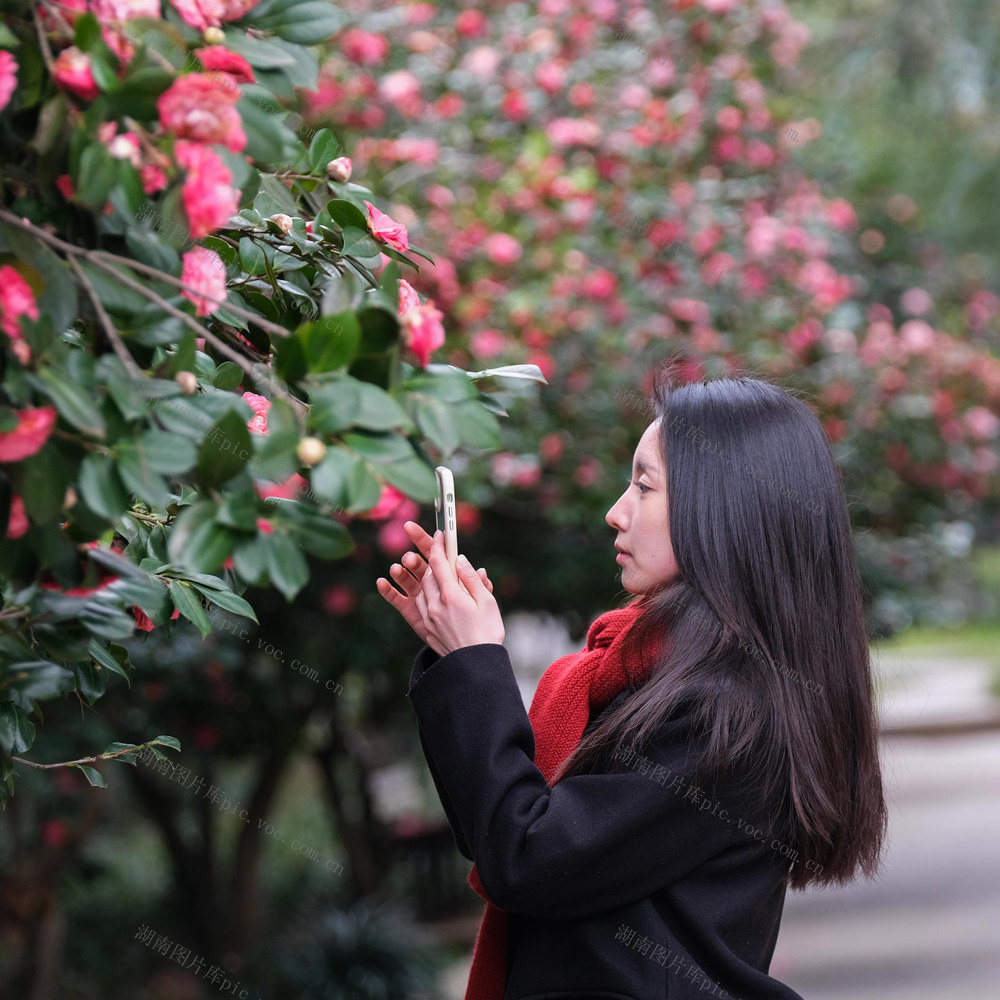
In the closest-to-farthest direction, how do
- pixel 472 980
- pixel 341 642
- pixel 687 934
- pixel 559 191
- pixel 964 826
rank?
pixel 687 934
pixel 472 980
pixel 559 191
pixel 341 642
pixel 964 826

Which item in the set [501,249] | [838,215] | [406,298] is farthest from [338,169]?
[838,215]

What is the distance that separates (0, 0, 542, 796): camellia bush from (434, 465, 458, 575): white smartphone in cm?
37

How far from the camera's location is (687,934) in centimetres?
129

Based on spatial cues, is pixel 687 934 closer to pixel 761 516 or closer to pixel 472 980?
pixel 472 980

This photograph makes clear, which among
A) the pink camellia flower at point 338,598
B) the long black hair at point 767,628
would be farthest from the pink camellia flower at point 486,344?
the long black hair at point 767,628

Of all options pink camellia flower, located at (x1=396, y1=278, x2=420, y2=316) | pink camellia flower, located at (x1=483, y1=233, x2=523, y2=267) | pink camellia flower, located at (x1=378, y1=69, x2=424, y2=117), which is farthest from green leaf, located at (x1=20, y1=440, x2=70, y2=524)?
pink camellia flower, located at (x1=378, y1=69, x2=424, y2=117)

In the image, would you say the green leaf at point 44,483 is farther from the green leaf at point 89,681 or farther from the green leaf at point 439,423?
the green leaf at point 89,681

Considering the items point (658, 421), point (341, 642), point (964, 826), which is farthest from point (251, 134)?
point (964, 826)

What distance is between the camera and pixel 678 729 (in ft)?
4.09

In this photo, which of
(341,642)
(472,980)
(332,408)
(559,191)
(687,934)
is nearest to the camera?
(332,408)

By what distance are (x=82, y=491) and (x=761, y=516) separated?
2.85ft

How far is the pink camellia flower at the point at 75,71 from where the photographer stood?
72cm

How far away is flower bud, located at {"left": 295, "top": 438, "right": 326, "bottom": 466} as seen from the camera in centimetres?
67

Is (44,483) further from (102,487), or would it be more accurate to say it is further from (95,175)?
(95,175)
